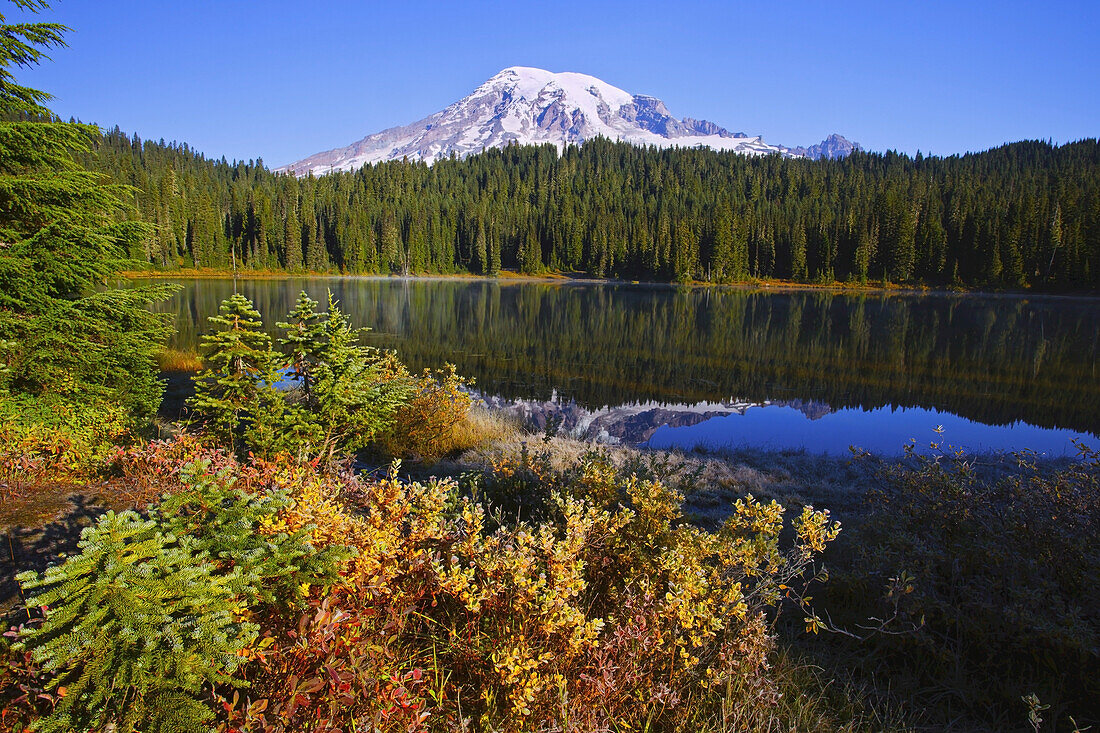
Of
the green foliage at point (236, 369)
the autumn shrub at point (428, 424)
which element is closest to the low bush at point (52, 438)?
the green foliage at point (236, 369)

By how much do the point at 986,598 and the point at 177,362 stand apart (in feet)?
63.0

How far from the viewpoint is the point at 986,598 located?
366 cm

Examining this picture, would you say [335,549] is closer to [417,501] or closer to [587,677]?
[417,501]

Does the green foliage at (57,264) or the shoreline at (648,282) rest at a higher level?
the shoreline at (648,282)

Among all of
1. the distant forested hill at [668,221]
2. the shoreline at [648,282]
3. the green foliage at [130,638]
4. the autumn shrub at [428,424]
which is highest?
the distant forested hill at [668,221]

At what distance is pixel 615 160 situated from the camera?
16988 cm

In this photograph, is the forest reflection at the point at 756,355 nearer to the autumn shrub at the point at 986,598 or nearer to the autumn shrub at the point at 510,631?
the autumn shrub at the point at 986,598

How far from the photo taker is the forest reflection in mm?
17594

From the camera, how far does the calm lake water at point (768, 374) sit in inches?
569

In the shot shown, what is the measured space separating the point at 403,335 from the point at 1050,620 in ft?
87.4

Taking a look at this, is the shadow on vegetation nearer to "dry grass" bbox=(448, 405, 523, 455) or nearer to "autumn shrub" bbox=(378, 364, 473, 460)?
"autumn shrub" bbox=(378, 364, 473, 460)

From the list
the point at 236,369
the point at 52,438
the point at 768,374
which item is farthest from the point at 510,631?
the point at 768,374

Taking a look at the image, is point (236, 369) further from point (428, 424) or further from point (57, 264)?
point (428, 424)

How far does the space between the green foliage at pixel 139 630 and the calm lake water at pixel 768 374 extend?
6.70 meters
